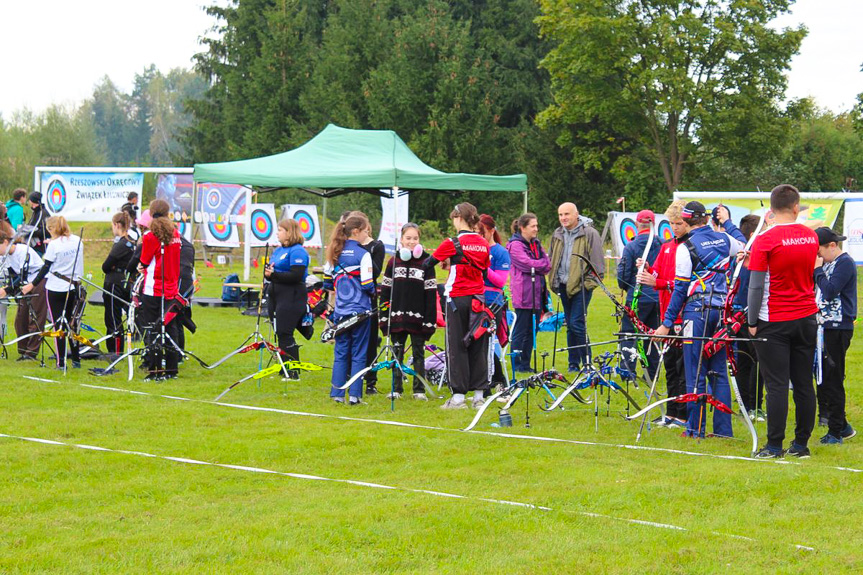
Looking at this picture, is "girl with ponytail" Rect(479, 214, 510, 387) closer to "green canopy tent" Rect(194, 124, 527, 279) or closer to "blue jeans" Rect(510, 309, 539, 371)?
"blue jeans" Rect(510, 309, 539, 371)

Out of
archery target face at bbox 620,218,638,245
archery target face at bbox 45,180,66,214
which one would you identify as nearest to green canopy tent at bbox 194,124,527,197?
archery target face at bbox 620,218,638,245

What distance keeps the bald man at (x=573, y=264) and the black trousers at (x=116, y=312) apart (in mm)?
4613

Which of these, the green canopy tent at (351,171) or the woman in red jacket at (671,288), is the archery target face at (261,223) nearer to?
the green canopy tent at (351,171)

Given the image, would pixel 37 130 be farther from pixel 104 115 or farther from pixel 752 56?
A: pixel 104 115

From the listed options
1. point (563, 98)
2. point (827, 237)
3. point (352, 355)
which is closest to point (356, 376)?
point (352, 355)

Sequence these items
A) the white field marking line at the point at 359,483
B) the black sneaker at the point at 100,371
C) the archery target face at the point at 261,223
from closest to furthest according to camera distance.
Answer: the white field marking line at the point at 359,483 → the black sneaker at the point at 100,371 → the archery target face at the point at 261,223

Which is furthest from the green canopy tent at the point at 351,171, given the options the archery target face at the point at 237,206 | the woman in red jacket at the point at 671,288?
the archery target face at the point at 237,206

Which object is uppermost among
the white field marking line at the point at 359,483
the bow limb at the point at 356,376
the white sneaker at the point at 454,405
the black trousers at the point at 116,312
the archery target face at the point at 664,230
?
the archery target face at the point at 664,230

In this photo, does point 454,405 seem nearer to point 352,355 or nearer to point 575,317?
point 352,355

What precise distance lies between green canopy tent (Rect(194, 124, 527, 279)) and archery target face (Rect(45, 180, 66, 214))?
9383mm

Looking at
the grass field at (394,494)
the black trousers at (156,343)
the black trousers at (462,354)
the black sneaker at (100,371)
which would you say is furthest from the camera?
the black sneaker at (100,371)

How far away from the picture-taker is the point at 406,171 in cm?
1497

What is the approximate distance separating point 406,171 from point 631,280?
528 centimetres

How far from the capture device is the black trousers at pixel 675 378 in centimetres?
817
